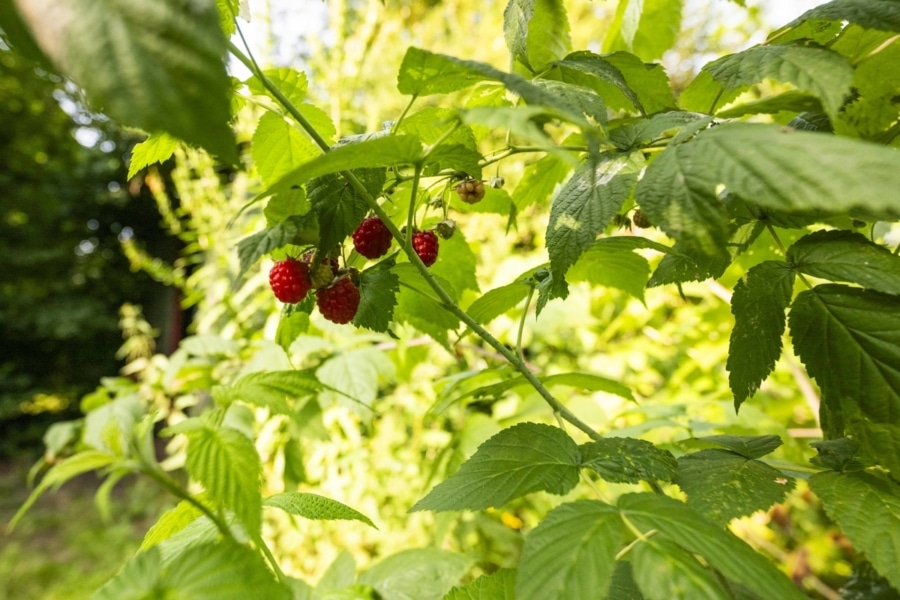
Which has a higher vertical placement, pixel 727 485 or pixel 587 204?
pixel 587 204

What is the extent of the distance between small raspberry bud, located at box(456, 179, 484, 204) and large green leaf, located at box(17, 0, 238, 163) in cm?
30

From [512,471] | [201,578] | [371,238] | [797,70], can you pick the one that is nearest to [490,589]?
[512,471]

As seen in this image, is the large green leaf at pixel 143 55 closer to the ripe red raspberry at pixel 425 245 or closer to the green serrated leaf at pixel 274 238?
the green serrated leaf at pixel 274 238

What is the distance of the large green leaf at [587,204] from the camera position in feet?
1.21

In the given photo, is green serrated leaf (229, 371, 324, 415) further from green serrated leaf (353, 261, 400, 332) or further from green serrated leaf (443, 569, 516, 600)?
green serrated leaf (443, 569, 516, 600)

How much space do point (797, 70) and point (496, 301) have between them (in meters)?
0.32

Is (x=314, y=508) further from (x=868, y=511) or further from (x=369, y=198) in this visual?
(x=868, y=511)

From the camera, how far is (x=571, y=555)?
0.29 metres

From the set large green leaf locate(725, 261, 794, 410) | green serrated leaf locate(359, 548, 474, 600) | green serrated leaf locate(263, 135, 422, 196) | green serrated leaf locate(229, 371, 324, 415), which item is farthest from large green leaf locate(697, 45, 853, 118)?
green serrated leaf locate(359, 548, 474, 600)

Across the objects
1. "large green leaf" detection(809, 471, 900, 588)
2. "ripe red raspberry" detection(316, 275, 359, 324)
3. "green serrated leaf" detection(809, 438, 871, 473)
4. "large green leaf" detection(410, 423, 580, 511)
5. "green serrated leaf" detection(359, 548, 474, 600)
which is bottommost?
"green serrated leaf" detection(359, 548, 474, 600)

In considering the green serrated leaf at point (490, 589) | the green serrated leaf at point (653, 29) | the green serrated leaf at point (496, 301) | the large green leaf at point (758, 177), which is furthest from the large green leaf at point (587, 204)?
the green serrated leaf at point (653, 29)

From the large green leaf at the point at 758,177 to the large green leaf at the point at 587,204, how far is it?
3cm

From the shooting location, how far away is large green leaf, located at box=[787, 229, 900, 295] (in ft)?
1.12

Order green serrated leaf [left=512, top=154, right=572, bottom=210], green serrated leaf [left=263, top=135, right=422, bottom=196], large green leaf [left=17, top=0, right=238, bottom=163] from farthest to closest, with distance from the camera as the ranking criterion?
1. green serrated leaf [left=512, top=154, right=572, bottom=210]
2. green serrated leaf [left=263, top=135, right=422, bottom=196]
3. large green leaf [left=17, top=0, right=238, bottom=163]
